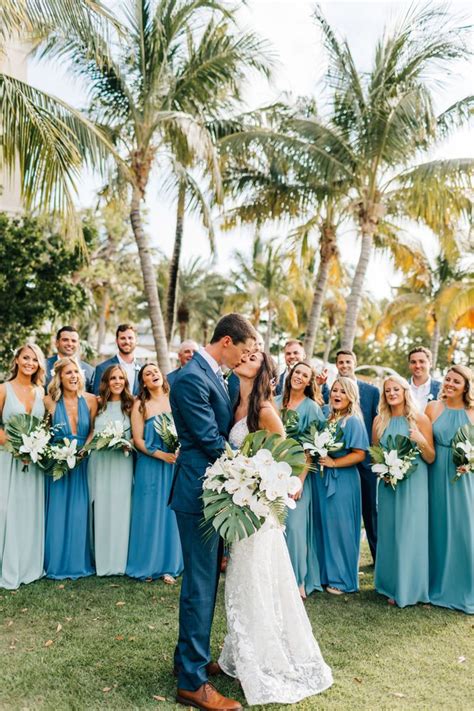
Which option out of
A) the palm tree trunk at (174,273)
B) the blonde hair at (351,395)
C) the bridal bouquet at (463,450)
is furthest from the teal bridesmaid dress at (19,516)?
the palm tree trunk at (174,273)

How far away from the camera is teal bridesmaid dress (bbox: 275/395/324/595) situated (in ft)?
21.5

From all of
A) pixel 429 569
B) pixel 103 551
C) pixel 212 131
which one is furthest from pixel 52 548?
pixel 212 131

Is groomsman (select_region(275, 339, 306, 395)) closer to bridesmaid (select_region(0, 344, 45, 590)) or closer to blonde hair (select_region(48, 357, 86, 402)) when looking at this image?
blonde hair (select_region(48, 357, 86, 402))

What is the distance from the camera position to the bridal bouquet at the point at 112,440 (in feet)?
22.6

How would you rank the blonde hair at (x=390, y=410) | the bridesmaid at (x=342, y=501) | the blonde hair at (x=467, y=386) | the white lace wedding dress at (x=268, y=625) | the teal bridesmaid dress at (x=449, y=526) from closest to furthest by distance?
the white lace wedding dress at (x=268, y=625) → the teal bridesmaid dress at (x=449, y=526) → the blonde hair at (x=467, y=386) → the blonde hair at (x=390, y=410) → the bridesmaid at (x=342, y=501)

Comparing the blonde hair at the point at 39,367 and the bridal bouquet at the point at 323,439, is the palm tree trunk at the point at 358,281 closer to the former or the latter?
the bridal bouquet at the point at 323,439

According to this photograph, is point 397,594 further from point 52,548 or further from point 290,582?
point 52,548

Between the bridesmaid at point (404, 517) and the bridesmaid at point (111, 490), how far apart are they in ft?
9.23

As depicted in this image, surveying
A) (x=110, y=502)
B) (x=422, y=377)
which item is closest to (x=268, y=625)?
(x=110, y=502)

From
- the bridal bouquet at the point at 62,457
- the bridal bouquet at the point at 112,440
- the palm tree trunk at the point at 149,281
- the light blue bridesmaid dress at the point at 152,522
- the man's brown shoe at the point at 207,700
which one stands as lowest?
the man's brown shoe at the point at 207,700

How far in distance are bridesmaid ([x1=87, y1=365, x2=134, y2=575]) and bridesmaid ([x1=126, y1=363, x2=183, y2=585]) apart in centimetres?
11

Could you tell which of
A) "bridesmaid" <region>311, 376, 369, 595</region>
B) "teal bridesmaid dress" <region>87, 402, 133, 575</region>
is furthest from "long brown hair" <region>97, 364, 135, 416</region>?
"bridesmaid" <region>311, 376, 369, 595</region>

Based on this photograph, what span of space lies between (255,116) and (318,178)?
275 cm

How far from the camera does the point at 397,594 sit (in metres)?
6.36
